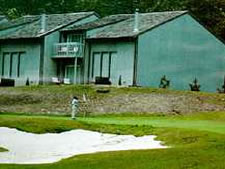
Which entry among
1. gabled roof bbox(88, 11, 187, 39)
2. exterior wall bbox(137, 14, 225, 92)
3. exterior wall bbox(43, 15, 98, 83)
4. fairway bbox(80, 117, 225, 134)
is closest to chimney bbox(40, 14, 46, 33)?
exterior wall bbox(43, 15, 98, 83)

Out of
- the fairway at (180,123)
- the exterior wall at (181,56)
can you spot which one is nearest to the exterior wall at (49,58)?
the exterior wall at (181,56)

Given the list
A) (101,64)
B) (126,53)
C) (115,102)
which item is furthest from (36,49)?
(115,102)

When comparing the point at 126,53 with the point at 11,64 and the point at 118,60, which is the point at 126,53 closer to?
the point at 118,60

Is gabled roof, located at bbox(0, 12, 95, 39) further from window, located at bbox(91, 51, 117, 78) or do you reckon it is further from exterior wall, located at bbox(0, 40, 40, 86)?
window, located at bbox(91, 51, 117, 78)

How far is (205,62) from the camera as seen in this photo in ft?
187

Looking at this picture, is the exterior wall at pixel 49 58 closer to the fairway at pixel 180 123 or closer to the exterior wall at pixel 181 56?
the exterior wall at pixel 181 56

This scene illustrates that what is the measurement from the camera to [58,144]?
83.4 ft

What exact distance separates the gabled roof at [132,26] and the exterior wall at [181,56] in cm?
44

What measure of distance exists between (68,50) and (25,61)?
463 centimetres

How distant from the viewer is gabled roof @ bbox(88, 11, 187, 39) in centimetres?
5312

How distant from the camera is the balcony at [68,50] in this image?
187 feet

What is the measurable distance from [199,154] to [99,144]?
6.10 meters

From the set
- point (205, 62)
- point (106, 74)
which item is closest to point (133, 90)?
point (106, 74)

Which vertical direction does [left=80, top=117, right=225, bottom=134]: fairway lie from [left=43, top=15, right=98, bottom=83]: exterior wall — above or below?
below
